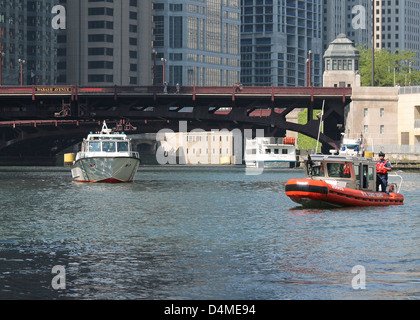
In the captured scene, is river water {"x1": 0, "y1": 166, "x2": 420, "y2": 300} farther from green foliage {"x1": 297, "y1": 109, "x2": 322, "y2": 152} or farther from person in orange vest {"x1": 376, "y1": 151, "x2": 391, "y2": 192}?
green foliage {"x1": 297, "y1": 109, "x2": 322, "y2": 152}

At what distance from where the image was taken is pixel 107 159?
87750 mm

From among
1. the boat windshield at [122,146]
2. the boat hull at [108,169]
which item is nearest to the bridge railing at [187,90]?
the boat hull at [108,169]

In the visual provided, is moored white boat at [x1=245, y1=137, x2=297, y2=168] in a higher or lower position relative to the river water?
higher

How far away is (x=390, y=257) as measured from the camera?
34.2 m

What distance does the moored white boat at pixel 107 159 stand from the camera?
87.9m

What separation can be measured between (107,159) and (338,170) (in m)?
35.8

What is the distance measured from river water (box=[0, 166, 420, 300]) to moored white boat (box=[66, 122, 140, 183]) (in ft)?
77.7

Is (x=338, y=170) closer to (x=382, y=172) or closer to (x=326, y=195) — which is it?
(x=326, y=195)

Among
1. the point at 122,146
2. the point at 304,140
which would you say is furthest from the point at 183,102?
the point at 304,140

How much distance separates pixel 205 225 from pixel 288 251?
1150cm

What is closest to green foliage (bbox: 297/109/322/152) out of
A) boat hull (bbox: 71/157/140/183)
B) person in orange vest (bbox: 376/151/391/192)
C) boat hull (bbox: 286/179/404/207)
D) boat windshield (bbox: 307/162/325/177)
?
boat hull (bbox: 71/157/140/183)

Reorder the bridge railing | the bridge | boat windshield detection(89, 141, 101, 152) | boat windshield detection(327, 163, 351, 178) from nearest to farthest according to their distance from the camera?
boat windshield detection(327, 163, 351, 178) < boat windshield detection(89, 141, 101, 152) < the bridge railing < the bridge

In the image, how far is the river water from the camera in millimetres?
27516

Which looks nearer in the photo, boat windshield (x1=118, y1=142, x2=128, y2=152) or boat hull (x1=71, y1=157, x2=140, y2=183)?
boat hull (x1=71, y1=157, x2=140, y2=183)
